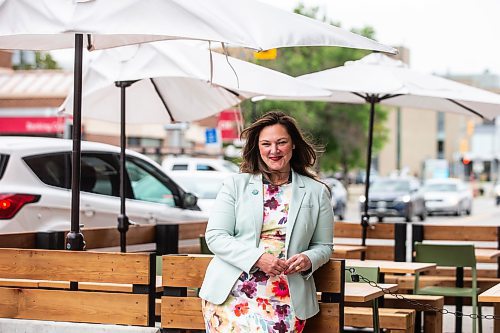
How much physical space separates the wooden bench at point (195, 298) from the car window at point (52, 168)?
5402mm

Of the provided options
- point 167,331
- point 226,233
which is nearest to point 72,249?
point 167,331

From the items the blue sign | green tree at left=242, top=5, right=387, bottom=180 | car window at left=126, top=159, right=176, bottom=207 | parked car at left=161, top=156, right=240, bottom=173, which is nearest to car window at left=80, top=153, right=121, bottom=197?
car window at left=126, top=159, right=176, bottom=207

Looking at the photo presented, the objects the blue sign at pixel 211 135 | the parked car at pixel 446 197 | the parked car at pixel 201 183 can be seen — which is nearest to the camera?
the parked car at pixel 201 183

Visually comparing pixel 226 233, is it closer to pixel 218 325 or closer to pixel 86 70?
→ pixel 218 325

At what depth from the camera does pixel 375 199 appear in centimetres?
4072

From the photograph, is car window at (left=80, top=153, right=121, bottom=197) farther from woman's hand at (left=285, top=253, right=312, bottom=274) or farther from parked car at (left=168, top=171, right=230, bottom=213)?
parked car at (left=168, top=171, right=230, bottom=213)

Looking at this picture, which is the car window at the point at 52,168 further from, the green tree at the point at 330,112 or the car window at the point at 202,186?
the green tree at the point at 330,112

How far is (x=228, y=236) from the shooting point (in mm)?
6008

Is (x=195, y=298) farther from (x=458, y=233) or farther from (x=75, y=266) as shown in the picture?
(x=458, y=233)

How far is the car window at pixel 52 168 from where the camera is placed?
39.0 ft

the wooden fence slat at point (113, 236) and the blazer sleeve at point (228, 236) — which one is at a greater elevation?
the blazer sleeve at point (228, 236)

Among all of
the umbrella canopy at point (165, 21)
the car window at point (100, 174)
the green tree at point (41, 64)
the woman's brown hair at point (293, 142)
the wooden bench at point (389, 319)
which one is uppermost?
the green tree at point (41, 64)

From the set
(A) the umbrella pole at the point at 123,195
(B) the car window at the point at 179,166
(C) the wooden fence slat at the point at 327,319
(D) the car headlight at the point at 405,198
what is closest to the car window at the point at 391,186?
(D) the car headlight at the point at 405,198

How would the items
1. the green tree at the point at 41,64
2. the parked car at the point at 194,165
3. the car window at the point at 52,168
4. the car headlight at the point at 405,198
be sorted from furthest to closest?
the green tree at the point at 41,64, the car headlight at the point at 405,198, the parked car at the point at 194,165, the car window at the point at 52,168
